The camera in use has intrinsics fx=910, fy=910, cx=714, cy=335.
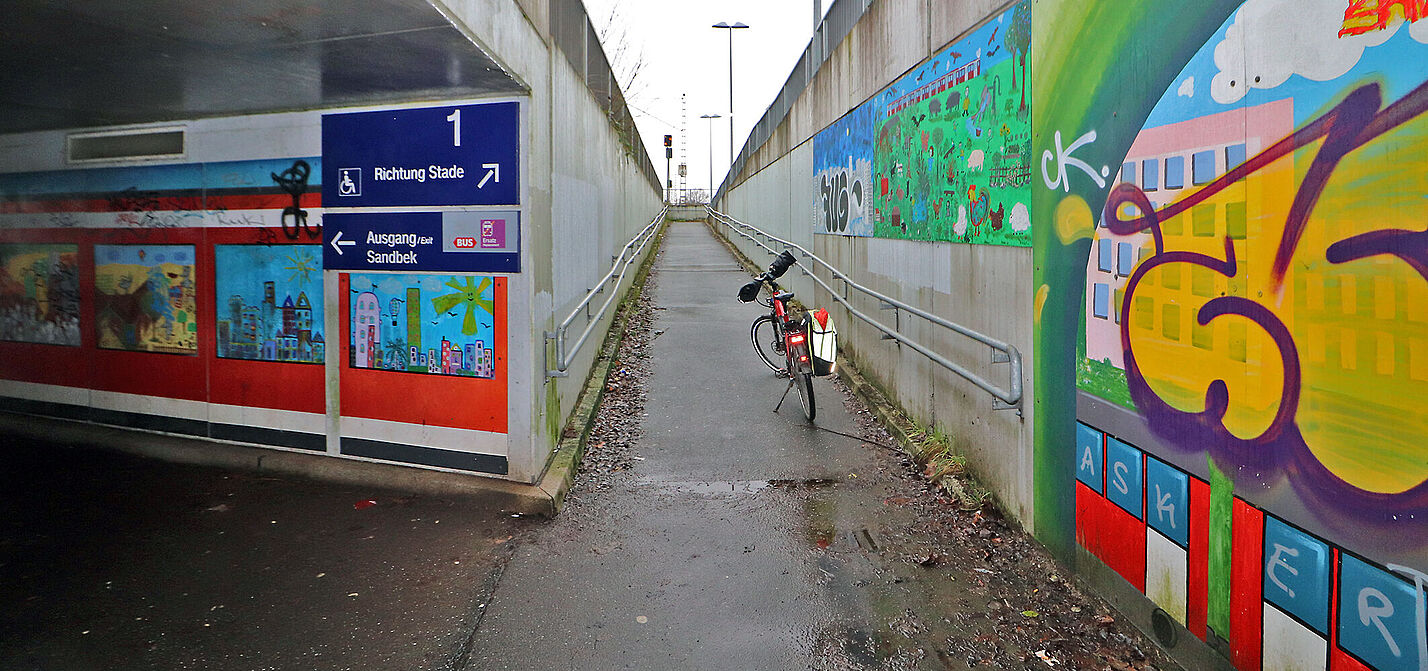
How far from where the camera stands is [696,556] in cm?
508

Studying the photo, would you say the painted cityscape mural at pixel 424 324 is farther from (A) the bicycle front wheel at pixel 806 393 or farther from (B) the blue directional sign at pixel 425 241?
(A) the bicycle front wheel at pixel 806 393

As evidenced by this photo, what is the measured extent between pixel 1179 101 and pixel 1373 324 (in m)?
1.28

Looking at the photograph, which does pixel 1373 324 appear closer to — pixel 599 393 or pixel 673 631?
pixel 673 631

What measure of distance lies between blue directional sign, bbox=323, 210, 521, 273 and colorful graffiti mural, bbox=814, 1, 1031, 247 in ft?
9.75

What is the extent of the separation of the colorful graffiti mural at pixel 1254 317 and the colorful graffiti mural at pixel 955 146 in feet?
1.93

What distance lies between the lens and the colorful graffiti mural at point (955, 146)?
16.8 feet

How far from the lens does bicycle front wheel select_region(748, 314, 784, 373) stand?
9.45m

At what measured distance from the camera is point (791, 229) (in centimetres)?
1504

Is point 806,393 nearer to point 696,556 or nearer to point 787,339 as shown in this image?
point 787,339

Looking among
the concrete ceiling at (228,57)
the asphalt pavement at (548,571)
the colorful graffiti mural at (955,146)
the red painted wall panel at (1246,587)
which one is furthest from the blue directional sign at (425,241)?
the red painted wall panel at (1246,587)

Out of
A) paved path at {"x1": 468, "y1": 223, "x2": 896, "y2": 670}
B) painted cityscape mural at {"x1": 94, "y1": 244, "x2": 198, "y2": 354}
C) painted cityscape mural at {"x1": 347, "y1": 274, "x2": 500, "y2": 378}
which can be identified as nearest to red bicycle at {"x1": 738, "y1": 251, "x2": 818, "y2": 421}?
paved path at {"x1": 468, "y1": 223, "x2": 896, "y2": 670}

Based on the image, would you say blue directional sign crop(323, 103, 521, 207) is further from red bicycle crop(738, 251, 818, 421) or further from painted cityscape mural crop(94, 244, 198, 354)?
red bicycle crop(738, 251, 818, 421)

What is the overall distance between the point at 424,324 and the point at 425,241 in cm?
57

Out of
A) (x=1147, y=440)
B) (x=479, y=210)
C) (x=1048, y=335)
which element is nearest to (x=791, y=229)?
(x=479, y=210)
